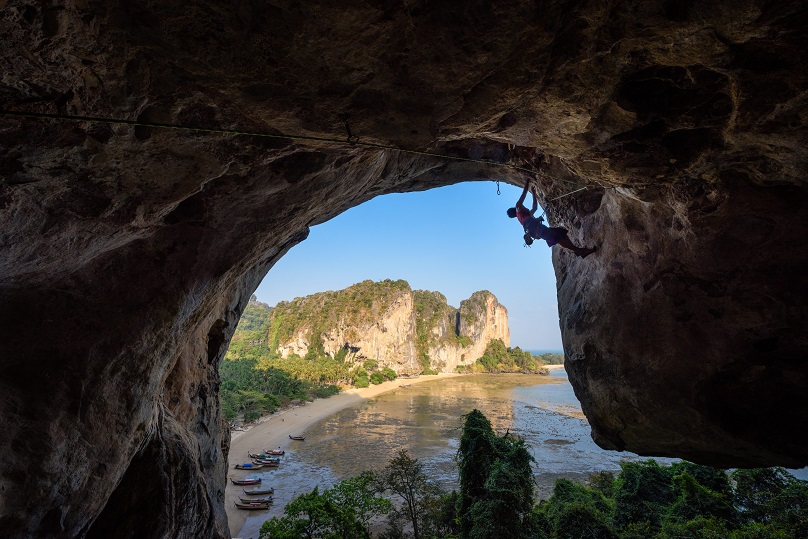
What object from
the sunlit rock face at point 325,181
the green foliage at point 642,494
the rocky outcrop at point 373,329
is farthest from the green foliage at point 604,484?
the rocky outcrop at point 373,329

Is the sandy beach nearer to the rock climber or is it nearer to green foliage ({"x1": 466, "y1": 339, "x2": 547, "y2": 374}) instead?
the rock climber

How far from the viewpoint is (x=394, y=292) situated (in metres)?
66.6

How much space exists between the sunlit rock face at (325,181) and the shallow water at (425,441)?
7.31 metres

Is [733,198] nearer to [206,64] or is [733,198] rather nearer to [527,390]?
[206,64]

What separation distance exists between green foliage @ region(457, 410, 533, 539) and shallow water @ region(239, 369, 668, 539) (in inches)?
40.1

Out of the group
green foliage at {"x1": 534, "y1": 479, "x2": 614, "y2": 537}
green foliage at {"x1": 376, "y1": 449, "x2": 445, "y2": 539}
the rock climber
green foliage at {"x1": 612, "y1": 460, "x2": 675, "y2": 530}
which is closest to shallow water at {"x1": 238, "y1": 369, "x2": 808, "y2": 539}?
green foliage at {"x1": 534, "y1": 479, "x2": 614, "y2": 537}

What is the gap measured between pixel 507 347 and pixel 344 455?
260 feet

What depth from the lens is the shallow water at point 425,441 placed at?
18.5m

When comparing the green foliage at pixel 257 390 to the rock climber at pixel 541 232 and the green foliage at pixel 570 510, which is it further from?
the rock climber at pixel 541 232

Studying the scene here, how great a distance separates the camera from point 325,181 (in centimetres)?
496

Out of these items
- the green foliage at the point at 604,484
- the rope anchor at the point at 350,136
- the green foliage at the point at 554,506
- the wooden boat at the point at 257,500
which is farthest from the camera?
the wooden boat at the point at 257,500

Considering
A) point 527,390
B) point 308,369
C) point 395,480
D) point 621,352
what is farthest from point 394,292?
point 621,352

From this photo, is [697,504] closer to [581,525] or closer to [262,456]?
[581,525]

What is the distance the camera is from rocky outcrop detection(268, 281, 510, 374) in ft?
204
